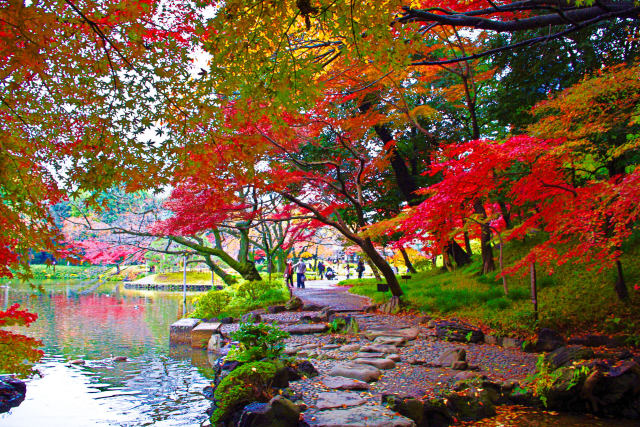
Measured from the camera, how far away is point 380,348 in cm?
617

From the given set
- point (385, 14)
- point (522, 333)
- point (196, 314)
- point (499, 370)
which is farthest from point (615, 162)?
point (196, 314)

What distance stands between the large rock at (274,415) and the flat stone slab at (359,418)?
13 cm

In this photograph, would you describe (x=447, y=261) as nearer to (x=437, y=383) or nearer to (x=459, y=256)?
(x=459, y=256)

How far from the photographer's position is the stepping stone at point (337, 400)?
3.86 metres

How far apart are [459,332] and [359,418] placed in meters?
3.91

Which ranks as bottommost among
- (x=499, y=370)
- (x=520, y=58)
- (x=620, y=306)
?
(x=499, y=370)

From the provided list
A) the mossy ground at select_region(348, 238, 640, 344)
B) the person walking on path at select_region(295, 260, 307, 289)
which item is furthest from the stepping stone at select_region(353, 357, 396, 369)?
the person walking on path at select_region(295, 260, 307, 289)

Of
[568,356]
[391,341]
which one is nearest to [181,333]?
[391,341]

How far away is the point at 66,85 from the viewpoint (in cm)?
372

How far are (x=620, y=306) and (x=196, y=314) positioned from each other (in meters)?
9.79

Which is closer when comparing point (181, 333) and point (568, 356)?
point (568, 356)

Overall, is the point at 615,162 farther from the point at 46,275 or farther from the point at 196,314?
the point at 46,275

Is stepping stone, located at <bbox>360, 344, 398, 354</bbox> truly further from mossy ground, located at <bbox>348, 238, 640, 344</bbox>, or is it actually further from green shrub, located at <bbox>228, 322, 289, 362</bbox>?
mossy ground, located at <bbox>348, 238, 640, 344</bbox>

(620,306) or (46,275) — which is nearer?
(620,306)
